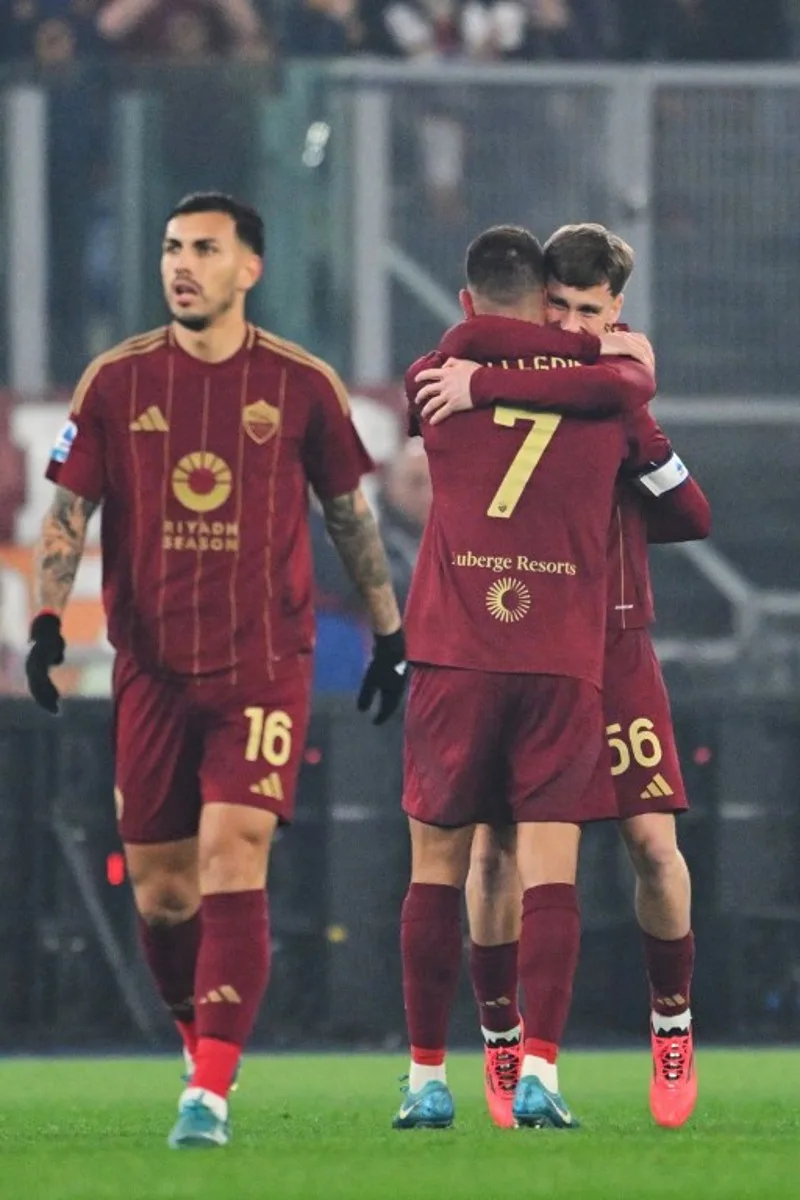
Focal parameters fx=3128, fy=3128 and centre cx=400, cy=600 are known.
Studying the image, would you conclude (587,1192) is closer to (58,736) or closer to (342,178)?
(58,736)

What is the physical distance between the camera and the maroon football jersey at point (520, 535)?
22.9 ft

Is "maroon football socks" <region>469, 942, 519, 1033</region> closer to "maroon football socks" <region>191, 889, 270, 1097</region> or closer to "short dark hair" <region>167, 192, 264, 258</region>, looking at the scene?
"maroon football socks" <region>191, 889, 270, 1097</region>

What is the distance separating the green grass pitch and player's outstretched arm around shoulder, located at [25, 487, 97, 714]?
1023mm

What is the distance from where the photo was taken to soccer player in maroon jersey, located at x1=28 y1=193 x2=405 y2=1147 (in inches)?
265

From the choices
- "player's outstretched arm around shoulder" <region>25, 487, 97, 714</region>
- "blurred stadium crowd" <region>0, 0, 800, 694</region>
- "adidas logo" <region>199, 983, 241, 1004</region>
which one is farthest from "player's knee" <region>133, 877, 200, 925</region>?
"blurred stadium crowd" <region>0, 0, 800, 694</region>

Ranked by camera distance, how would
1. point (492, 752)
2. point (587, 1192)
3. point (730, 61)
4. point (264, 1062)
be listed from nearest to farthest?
point (587, 1192) < point (492, 752) < point (264, 1062) < point (730, 61)

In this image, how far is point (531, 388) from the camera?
22.9ft

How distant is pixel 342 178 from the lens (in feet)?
46.1

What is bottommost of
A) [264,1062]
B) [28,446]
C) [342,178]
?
[264,1062]

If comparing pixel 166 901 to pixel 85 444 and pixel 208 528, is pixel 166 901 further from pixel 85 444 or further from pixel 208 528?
pixel 85 444

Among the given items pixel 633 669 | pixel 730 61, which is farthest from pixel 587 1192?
pixel 730 61

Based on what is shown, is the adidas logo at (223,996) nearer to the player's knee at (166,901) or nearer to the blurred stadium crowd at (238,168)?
the player's knee at (166,901)

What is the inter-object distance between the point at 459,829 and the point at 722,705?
476 centimetres

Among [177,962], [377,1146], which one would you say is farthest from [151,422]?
[377,1146]
